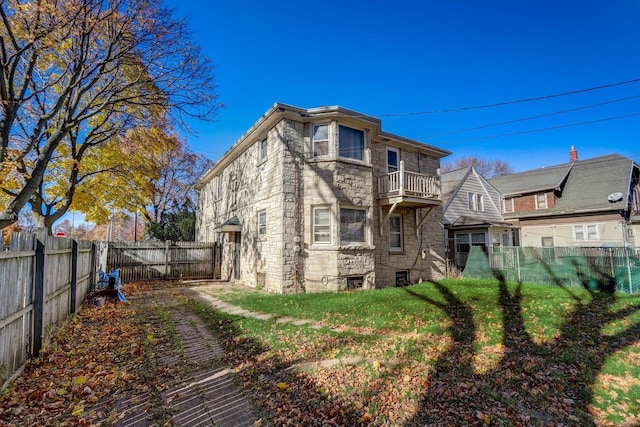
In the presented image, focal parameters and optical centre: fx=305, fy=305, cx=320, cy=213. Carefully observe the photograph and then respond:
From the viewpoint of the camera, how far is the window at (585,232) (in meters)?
20.0

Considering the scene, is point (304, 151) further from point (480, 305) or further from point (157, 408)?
point (157, 408)

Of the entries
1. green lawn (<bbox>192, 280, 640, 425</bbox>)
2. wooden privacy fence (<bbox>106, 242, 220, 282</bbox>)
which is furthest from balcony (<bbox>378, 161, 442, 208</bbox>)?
wooden privacy fence (<bbox>106, 242, 220, 282</bbox>)

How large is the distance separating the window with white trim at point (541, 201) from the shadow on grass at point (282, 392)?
25145 mm

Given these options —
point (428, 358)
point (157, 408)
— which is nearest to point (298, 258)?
point (428, 358)

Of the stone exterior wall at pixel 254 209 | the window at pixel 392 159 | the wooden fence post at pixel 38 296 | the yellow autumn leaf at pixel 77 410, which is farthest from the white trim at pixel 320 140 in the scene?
the yellow autumn leaf at pixel 77 410

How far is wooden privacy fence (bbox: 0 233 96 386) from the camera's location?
3.69 meters

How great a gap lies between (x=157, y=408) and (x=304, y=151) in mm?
8881

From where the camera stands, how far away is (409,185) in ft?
39.2

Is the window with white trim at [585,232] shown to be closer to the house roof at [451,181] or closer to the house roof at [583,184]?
the house roof at [583,184]

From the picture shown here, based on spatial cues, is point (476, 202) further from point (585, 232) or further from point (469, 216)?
point (585, 232)

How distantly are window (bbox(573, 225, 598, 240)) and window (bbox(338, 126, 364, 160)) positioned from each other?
1852 cm

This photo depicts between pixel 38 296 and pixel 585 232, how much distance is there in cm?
2706

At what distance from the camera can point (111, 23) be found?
8367 millimetres

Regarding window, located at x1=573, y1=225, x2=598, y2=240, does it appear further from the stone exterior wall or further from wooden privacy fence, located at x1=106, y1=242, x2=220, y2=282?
wooden privacy fence, located at x1=106, y1=242, x2=220, y2=282
